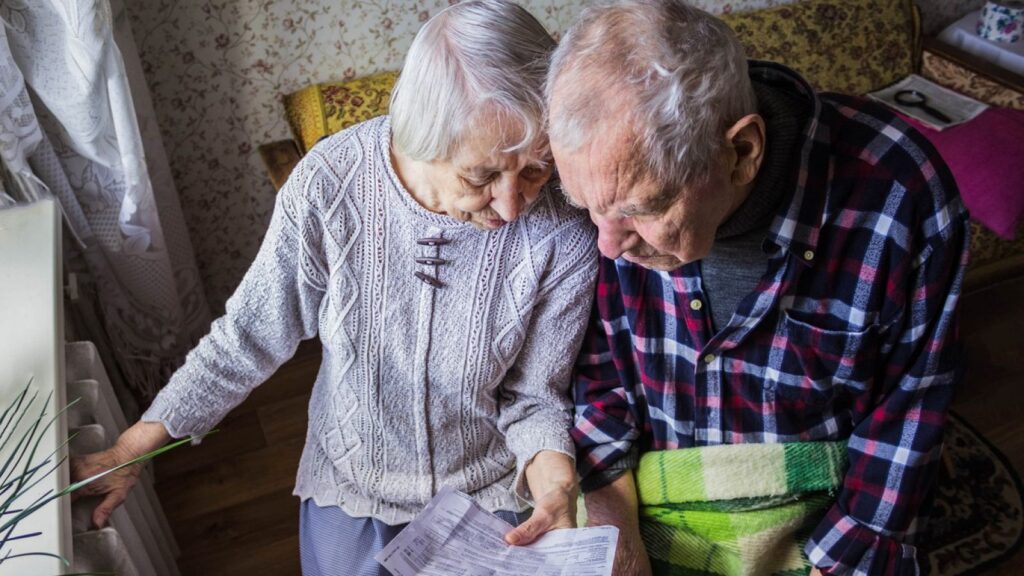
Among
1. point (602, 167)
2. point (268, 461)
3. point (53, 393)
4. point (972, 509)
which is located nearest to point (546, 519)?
point (602, 167)

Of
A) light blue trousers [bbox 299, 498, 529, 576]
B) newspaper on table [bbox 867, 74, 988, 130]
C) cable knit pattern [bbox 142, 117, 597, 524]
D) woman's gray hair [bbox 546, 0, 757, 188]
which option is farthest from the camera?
newspaper on table [bbox 867, 74, 988, 130]

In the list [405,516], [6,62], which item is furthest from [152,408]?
[6,62]

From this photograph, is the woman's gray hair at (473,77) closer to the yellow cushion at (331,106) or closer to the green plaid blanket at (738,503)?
the green plaid blanket at (738,503)

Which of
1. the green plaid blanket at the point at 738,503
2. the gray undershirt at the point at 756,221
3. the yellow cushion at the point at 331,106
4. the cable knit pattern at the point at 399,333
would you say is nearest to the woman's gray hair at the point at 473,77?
the cable knit pattern at the point at 399,333

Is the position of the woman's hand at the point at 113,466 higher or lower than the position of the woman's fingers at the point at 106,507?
higher

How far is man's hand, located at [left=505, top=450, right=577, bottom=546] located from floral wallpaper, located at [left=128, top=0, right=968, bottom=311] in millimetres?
1155

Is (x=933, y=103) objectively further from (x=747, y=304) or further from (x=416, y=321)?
(x=416, y=321)

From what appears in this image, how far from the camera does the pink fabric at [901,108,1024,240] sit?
2189 millimetres

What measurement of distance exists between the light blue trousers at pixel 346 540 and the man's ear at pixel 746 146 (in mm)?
627

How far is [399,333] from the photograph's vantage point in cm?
130

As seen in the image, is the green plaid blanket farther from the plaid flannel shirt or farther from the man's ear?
the man's ear

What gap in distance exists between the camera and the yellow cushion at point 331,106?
2.02 metres

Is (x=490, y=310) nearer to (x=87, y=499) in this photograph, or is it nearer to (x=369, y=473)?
(x=369, y=473)

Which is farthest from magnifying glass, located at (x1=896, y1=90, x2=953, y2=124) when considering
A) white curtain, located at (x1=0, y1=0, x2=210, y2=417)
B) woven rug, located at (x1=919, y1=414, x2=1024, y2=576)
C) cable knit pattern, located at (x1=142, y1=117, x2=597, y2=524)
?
white curtain, located at (x1=0, y1=0, x2=210, y2=417)
